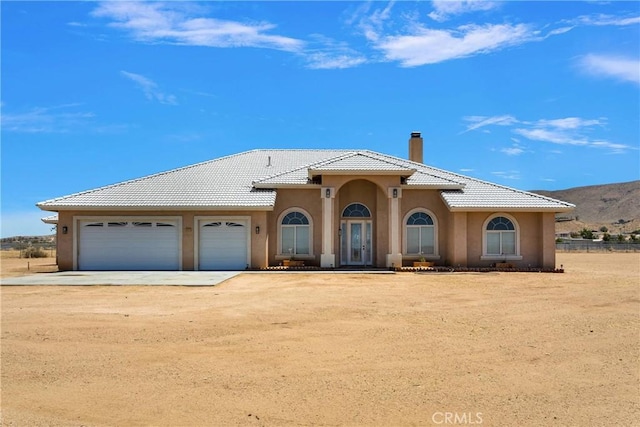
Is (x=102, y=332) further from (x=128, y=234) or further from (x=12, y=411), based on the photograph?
(x=128, y=234)

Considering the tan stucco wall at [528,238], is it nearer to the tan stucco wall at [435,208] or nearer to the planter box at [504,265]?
the planter box at [504,265]

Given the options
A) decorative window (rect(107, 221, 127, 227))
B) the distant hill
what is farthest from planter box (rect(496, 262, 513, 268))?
the distant hill

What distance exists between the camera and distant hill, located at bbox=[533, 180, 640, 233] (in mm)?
106062

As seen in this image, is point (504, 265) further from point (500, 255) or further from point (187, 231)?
point (187, 231)

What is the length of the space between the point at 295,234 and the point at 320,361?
16.7 metres

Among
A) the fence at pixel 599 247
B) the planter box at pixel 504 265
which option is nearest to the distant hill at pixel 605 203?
the fence at pixel 599 247

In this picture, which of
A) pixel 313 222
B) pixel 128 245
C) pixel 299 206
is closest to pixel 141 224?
pixel 128 245

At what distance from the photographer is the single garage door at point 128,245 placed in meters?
23.8

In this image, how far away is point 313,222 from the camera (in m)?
24.3

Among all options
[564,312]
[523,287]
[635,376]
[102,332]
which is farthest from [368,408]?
[523,287]

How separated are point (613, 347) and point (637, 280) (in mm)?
12740

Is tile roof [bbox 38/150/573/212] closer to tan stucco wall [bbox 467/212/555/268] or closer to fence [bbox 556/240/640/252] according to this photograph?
tan stucco wall [bbox 467/212/555/268]

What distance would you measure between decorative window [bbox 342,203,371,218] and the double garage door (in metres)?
4.77

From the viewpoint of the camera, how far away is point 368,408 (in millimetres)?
6000
